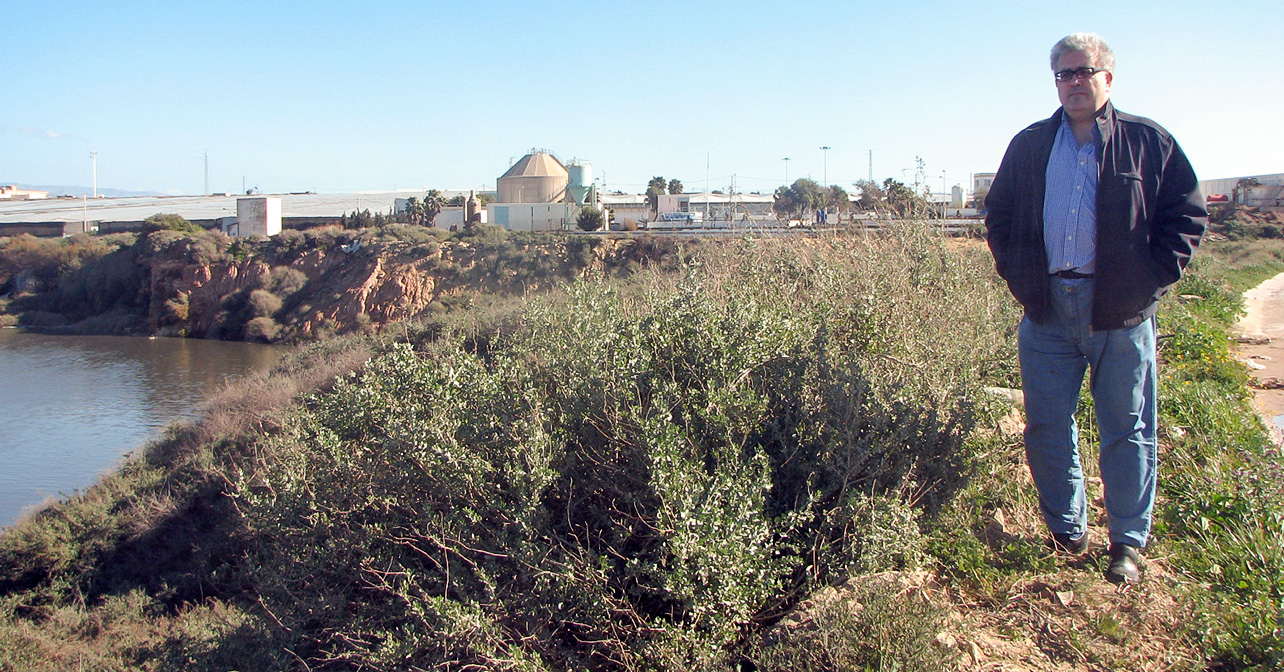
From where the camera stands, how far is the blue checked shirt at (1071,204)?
2625 millimetres

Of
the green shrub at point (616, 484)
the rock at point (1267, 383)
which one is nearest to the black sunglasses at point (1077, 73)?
the green shrub at point (616, 484)

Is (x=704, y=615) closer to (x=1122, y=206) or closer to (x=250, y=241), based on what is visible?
(x=1122, y=206)

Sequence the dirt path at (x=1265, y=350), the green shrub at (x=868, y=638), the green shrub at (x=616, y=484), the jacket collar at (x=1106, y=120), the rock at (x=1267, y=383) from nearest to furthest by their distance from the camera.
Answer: the green shrub at (x=868, y=638)
the green shrub at (x=616, y=484)
the jacket collar at (x=1106, y=120)
the dirt path at (x=1265, y=350)
the rock at (x=1267, y=383)

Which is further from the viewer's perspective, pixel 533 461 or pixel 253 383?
pixel 253 383

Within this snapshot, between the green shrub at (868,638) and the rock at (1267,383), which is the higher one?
the rock at (1267,383)

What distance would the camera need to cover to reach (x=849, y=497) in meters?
2.62

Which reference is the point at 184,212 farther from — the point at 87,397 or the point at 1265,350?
the point at 1265,350

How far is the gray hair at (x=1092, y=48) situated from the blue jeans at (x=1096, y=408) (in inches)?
27.3

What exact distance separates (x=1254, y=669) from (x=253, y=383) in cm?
1727

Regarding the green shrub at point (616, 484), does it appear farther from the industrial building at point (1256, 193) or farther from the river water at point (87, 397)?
the industrial building at point (1256, 193)

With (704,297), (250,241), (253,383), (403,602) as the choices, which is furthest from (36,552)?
(250,241)

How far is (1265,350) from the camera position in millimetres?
7188

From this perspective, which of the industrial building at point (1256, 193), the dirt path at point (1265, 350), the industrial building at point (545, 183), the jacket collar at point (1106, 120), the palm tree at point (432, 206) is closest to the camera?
the jacket collar at point (1106, 120)

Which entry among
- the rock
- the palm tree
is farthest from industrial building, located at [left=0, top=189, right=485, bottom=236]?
the rock
